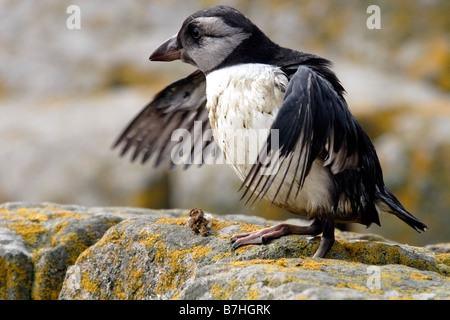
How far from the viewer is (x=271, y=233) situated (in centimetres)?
551

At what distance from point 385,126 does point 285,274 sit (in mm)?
9250

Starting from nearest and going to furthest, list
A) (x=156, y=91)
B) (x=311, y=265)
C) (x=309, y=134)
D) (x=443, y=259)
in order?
(x=311, y=265)
(x=309, y=134)
(x=443, y=259)
(x=156, y=91)

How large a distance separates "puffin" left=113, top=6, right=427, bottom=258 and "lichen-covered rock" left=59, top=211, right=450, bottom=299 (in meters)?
0.17

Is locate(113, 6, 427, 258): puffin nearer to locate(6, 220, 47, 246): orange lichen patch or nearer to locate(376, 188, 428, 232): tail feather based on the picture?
locate(376, 188, 428, 232): tail feather

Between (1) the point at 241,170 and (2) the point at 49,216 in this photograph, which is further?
(2) the point at 49,216

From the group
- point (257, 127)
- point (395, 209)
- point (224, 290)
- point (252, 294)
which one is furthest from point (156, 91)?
point (252, 294)

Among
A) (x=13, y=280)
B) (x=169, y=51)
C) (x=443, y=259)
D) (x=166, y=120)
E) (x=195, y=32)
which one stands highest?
(x=195, y=32)

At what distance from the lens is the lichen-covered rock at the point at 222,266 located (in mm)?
4328

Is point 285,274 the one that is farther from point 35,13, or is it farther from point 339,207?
point 35,13

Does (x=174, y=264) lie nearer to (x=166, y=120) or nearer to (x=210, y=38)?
(x=210, y=38)

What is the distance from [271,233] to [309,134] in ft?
2.75

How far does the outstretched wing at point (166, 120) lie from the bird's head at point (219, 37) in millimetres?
644
